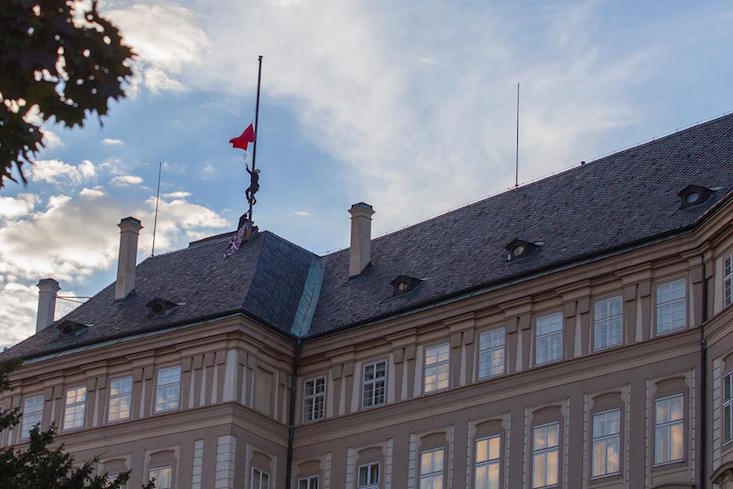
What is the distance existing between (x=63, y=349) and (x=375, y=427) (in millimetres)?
11821

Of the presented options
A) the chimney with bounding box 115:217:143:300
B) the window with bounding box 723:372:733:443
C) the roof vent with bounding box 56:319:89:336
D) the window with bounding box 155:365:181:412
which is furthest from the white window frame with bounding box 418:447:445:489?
the chimney with bounding box 115:217:143:300

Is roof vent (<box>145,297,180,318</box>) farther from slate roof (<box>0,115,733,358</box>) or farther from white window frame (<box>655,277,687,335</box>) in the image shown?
white window frame (<box>655,277,687,335</box>)

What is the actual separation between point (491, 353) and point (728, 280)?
818 centimetres

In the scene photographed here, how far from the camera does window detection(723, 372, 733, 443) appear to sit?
40.2 m

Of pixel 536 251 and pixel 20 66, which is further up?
pixel 536 251

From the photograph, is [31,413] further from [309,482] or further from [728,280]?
[728,280]

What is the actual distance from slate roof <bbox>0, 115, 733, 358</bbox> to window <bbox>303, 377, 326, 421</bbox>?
1.61 metres

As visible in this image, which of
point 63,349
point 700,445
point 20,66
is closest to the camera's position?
point 20,66

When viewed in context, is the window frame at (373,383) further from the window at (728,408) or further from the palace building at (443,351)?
the window at (728,408)

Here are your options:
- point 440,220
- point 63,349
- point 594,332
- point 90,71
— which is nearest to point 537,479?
point 594,332

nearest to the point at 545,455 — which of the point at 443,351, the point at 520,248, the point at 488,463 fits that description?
the point at 488,463

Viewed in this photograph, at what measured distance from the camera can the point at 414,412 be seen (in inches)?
1895

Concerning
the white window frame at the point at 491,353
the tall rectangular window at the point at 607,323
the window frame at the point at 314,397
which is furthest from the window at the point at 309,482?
the tall rectangular window at the point at 607,323

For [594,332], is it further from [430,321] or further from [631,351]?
[430,321]
